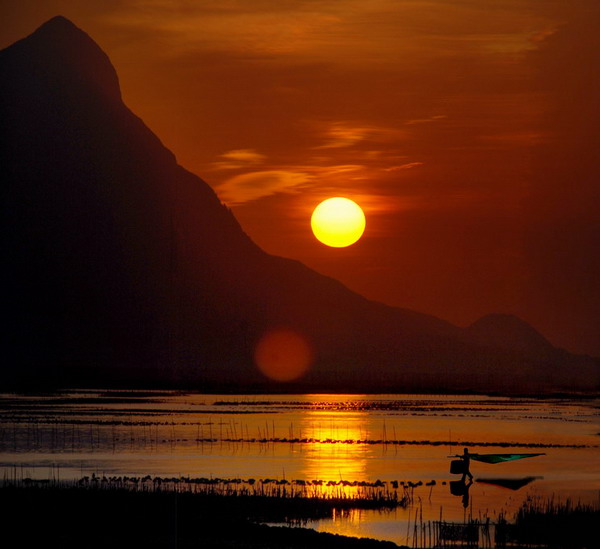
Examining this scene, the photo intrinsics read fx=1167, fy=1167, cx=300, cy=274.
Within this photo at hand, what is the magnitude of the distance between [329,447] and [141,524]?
4458cm

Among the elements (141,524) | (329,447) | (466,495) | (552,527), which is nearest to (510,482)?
(466,495)

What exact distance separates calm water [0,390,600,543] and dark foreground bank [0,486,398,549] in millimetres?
4220

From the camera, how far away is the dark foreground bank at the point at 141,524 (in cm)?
3559

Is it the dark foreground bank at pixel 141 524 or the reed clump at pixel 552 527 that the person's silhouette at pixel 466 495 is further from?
the dark foreground bank at pixel 141 524

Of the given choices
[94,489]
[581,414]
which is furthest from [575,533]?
[581,414]

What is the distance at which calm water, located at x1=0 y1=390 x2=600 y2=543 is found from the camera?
57.2 meters

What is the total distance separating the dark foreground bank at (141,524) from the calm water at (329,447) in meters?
4.22

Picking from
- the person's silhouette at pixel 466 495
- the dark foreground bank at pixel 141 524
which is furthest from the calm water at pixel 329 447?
the dark foreground bank at pixel 141 524

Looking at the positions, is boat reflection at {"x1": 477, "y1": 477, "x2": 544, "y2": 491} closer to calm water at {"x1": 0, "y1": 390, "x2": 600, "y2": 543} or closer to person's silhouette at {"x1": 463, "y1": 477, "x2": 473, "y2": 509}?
calm water at {"x1": 0, "y1": 390, "x2": 600, "y2": 543}

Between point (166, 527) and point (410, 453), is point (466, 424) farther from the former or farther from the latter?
point (166, 527)

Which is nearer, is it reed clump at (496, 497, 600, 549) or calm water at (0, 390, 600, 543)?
reed clump at (496, 497, 600, 549)

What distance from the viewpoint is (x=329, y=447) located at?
83.2 metres

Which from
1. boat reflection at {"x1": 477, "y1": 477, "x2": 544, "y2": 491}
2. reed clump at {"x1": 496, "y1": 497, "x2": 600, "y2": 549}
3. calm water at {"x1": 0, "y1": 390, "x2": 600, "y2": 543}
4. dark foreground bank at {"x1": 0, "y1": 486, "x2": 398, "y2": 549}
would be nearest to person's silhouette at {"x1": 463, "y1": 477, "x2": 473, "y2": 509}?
calm water at {"x1": 0, "y1": 390, "x2": 600, "y2": 543}

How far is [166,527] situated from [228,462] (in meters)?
30.0
